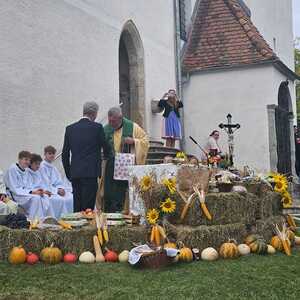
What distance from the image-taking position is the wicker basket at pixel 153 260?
18.8 feet

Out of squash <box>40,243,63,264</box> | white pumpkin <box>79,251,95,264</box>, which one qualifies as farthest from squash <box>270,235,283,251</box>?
squash <box>40,243,63,264</box>

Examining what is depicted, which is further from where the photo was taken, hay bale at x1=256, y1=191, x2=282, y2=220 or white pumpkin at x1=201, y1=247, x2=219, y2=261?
hay bale at x1=256, y1=191, x2=282, y2=220

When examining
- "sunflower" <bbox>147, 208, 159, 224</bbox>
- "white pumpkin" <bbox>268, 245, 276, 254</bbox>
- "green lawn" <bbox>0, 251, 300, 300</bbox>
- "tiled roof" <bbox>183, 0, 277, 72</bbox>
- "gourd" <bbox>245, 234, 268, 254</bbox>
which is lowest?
"green lawn" <bbox>0, 251, 300, 300</bbox>

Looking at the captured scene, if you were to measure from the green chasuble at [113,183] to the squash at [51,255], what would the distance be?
7.09 feet

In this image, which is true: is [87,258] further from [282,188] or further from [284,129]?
[284,129]

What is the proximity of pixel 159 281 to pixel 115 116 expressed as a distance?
11.3ft

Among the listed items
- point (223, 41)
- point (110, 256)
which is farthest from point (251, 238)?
point (223, 41)

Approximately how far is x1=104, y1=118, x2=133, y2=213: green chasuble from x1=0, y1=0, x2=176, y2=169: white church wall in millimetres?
2398

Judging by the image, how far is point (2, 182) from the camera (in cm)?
846

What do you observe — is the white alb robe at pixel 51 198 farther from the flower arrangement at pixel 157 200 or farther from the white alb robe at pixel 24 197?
the flower arrangement at pixel 157 200

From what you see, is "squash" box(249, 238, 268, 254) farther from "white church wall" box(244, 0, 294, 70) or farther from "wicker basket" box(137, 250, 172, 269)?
"white church wall" box(244, 0, 294, 70)

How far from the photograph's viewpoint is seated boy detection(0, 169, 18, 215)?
25.6 ft

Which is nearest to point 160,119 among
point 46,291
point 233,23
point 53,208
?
point 233,23

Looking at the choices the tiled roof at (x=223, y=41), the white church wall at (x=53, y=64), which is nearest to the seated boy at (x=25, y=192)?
the white church wall at (x=53, y=64)
